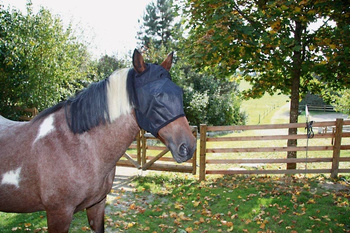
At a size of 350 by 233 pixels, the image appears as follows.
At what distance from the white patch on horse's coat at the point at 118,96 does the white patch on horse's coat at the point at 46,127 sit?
51cm

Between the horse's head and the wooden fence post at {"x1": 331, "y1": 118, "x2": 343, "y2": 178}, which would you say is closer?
the horse's head

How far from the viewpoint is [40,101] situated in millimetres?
9531

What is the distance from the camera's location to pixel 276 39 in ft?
17.5

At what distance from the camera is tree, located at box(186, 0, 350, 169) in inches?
210

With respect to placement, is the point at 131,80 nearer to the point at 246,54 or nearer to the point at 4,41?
the point at 246,54

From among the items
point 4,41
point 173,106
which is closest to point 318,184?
point 173,106

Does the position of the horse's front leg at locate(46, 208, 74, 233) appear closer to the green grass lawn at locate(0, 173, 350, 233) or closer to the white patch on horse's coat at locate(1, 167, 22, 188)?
the white patch on horse's coat at locate(1, 167, 22, 188)

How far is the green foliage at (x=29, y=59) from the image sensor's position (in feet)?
28.5

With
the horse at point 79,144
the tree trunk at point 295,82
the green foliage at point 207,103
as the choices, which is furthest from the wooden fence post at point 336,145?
the green foliage at point 207,103

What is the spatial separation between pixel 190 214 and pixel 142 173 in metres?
3.50

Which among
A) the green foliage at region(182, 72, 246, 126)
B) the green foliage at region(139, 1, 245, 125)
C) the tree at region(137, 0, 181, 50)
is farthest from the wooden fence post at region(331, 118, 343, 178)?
the tree at region(137, 0, 181, 50)

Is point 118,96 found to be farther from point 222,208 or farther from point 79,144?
point 222,208

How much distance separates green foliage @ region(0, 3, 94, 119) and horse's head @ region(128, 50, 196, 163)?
854 centimetres

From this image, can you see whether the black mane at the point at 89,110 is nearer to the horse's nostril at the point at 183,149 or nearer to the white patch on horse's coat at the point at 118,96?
the white patch on horse's coat at the point at 118,96
